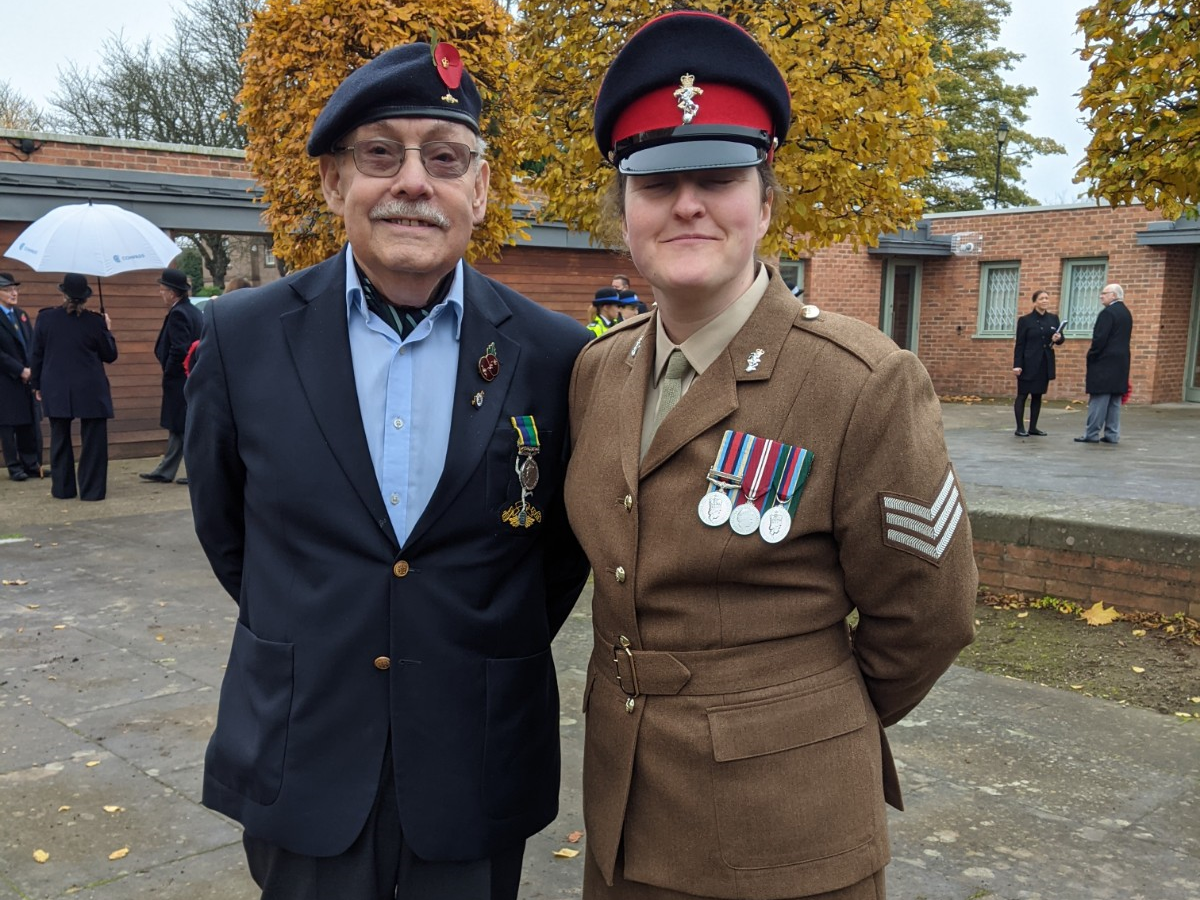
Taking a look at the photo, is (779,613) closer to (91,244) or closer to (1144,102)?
(1144,102)

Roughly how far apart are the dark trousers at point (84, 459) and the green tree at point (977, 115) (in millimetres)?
31403

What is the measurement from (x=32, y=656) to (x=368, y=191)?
4441 millimetres

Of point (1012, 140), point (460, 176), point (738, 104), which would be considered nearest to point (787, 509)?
point (738, 104)

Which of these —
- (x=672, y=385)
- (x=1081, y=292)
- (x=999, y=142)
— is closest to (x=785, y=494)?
(x=672, y=385)

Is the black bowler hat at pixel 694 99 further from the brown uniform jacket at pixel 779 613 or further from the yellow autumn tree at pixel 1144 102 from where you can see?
the yellow autumn tree at pixel 1144 102

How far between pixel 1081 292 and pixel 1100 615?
54.5ft

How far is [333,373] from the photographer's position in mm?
2041

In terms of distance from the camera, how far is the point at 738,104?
1937mm

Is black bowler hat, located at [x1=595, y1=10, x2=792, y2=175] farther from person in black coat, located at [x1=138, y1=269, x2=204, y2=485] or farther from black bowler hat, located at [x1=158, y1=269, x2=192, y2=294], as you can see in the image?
black bowler hat, located at [x1=158, y1=269, x2=192, y2=294]

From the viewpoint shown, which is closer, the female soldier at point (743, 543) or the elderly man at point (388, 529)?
the female soldier at point (743, 543)

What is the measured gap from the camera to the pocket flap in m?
1.79

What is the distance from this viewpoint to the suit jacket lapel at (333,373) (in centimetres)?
198

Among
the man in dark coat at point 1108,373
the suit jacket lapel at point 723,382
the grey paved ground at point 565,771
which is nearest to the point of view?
the suit jacket lapel at point 723,382

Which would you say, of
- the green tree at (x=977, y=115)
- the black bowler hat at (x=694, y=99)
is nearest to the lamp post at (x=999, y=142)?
the green tree at (x=977, y=115)
